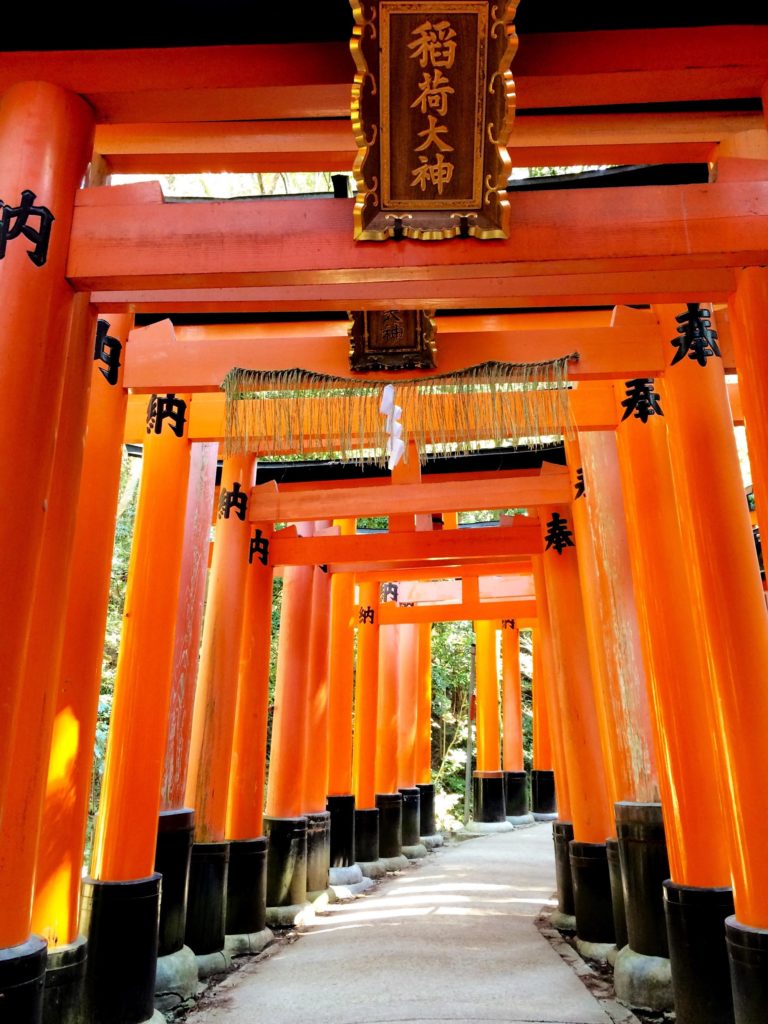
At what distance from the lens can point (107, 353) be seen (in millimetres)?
5508

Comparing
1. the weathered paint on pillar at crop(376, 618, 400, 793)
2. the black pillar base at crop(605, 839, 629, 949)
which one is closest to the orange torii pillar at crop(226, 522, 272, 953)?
the black pillar base at crop(605, 839, 629, 949)

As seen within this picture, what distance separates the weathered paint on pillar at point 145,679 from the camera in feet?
18.3

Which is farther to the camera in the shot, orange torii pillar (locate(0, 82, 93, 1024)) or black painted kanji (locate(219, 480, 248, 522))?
black painted kanji (locate(219, 480, 248, 522))

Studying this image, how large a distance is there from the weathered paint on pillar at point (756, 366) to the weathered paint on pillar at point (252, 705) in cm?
603

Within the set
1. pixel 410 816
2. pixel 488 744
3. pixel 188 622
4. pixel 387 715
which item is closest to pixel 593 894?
pixel 188 622

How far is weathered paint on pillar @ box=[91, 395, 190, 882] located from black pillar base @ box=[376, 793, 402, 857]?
9.25 m

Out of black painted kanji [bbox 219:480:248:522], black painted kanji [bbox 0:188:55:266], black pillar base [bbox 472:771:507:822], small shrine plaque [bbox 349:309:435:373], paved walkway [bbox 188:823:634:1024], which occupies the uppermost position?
black painted kanji [bbox 219:480:248:522]

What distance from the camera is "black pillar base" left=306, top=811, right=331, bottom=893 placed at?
33.9ft

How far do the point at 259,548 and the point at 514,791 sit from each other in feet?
44.2

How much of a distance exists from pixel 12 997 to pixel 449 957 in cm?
499

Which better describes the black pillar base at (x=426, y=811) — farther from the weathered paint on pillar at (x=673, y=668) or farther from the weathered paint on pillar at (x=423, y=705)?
the weathered paint on pillar at (x=673, y=668)

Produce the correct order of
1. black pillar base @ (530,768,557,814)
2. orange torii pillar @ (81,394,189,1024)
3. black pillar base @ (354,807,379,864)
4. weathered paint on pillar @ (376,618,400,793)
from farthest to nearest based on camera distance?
1. black pillar base @ (530,768,557,814)
2. weathered paint on pillar @ (376,618,400,793)
3. black pillar base @ (354,807,379,864)
4. orange torii pillar @ (81,394,189,1024)

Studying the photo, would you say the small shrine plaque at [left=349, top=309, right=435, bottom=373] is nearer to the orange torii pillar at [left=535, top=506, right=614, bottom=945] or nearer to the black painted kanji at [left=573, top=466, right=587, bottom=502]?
the black painted kanji at [left=573, top=466, right=587, bottom=502]

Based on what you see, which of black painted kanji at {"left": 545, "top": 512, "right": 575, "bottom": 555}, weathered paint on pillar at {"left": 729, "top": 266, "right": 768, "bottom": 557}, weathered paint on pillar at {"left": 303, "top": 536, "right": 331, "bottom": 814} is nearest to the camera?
weathered paint on pillar at {"left": 729, "top": 266, "right": 768, "bottom": 557}
